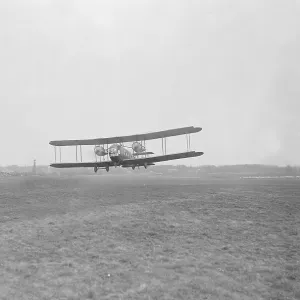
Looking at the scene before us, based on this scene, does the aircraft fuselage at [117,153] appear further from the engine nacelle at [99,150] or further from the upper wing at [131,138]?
the engine nacelle at [99,150]

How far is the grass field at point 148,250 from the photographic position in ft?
54.6

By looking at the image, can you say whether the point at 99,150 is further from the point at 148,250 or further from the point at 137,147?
the point at 148,250

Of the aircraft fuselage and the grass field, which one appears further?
Answer: the aircraft fuselage

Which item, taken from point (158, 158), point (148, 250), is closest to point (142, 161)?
point (158, 158)

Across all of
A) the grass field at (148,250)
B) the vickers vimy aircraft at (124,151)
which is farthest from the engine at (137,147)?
the grass field at (148,250)

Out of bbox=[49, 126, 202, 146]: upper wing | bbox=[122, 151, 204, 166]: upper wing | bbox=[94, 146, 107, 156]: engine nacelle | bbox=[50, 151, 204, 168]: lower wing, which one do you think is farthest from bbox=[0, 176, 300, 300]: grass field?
bbox=[49, 126, 202, 146]: upper wing

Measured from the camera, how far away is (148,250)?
23.7 metres

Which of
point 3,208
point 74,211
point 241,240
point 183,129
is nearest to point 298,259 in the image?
point 241,240

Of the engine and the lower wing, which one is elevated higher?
the engine

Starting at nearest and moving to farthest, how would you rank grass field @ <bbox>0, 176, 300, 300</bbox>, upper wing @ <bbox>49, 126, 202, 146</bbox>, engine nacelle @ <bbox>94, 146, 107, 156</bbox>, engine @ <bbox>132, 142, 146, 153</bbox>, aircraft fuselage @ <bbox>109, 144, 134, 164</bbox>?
grass field @ <bbox>0, 176, 300, 300</bbox>
upper wing @ <bbox>49, 126, 202, 146</bbox>
aircraft fuselage @ <bbox>109, 144, 134, 164</bbox>
engine nacelle @ <bbox>94, 146, 107, 156</bbox>
engine @ <bbox>132, 142, 146, 153</bbox>

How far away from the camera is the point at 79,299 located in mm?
15195

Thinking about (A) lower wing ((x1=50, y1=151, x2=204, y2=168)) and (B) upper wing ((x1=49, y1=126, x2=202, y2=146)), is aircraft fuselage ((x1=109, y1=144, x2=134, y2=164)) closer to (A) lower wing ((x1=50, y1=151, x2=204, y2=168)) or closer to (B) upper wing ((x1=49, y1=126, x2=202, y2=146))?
(A) lower wing ((x1=50, y1=151, x2=204, y2=168))

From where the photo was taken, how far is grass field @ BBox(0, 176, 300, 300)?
16.6 meters

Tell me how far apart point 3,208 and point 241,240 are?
3236 centimetres
